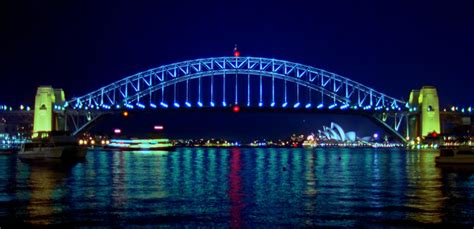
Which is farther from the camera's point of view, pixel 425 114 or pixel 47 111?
pixel 425 114

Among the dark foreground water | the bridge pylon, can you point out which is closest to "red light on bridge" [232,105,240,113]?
the bridge pylon

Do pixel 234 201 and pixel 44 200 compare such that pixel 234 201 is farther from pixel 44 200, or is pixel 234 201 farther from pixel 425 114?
pixel 425 114

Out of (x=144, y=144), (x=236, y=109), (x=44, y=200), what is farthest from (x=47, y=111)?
(x=44, y=200)

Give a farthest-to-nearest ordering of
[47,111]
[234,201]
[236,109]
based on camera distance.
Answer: [47,111], [236,109], [234,201]

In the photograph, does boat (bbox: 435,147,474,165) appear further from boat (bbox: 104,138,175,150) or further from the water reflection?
boat (bbox: 104,138,175,150)

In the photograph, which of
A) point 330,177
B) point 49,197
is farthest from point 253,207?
point 330,177

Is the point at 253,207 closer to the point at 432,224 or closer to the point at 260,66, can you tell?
the point at 432,224
